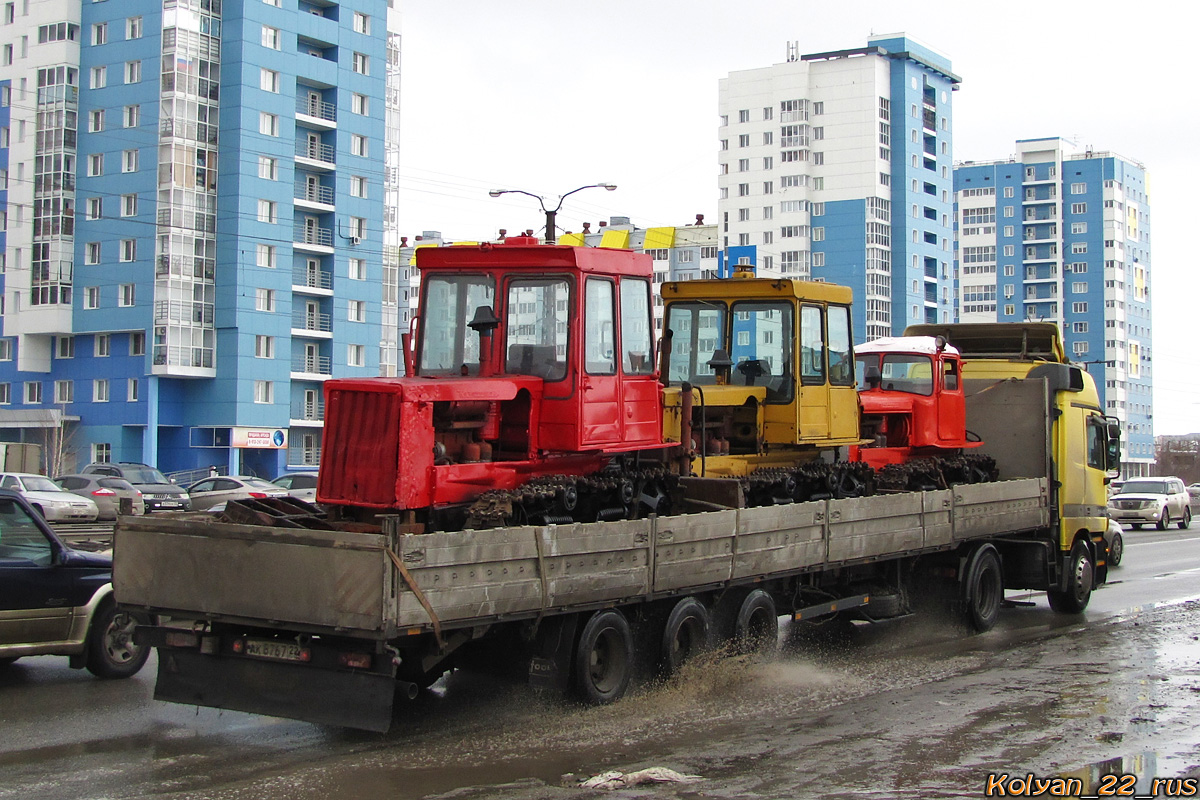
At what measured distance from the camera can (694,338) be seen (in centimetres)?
1434

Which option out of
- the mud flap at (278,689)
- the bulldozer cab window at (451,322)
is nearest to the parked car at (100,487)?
the bulldozer cab window at (451,322)

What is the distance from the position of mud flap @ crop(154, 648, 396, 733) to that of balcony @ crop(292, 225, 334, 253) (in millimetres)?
57720

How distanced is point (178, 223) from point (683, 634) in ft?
179

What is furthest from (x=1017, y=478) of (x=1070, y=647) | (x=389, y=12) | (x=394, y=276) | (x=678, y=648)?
(x=389, y=12)

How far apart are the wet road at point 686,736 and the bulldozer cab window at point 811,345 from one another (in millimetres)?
3121

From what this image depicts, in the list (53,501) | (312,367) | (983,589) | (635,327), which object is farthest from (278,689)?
(312,367)

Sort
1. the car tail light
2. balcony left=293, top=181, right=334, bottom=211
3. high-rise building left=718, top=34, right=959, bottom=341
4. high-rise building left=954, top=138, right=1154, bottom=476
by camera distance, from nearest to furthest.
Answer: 1. the car tail light
2. balcony left=293, top=181, right=334, bottom=211
3. high-rise building left=718, top=34, right=959, bottom=341
4. high-rise building left=954, top=138, right=1154, bottom=476

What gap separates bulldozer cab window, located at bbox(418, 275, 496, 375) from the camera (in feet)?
34.4

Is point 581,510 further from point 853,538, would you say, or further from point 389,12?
point 389,12

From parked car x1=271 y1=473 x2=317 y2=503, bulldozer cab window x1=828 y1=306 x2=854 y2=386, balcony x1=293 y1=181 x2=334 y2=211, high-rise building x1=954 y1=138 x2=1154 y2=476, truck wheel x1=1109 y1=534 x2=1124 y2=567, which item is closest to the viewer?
bulldozer cab window x1=828 y1=306 x2=854 y2=386

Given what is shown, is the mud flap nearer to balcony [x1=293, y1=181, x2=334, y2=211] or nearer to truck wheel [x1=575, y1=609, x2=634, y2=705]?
truck wheel [x1=575, y1=609, x2=634, y2=705]

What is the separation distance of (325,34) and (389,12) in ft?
34.3

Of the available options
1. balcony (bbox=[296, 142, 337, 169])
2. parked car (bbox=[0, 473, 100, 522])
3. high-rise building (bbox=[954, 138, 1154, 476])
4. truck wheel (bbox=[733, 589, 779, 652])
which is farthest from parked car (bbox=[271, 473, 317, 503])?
high-rise building (bbox=[954, 138, 1154, 476])

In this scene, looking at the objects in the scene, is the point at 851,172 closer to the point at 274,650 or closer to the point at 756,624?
the point at 756,624
